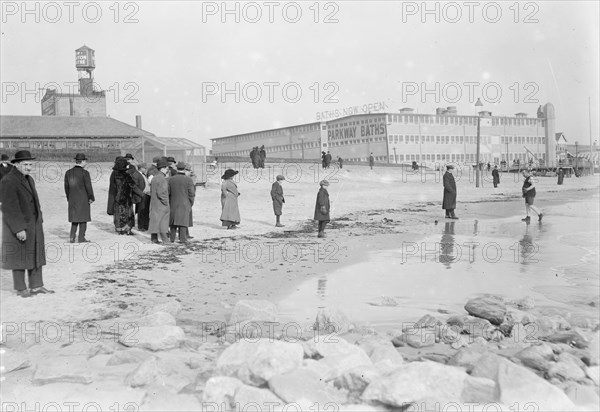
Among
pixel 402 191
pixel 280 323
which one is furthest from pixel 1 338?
pixel 402 191

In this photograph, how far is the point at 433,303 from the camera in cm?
724

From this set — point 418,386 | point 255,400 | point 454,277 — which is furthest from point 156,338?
point 454,277

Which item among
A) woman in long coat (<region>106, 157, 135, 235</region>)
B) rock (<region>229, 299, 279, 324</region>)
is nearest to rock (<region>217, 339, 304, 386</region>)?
rock (<region>229, 299, 279, 324</region>)

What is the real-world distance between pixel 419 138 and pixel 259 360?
219ft

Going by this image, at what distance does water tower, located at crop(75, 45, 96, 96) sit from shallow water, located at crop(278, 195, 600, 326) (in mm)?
59471

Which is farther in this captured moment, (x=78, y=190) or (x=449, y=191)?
(x=449, y=191)

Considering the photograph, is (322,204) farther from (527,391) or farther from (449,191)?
(527,391)

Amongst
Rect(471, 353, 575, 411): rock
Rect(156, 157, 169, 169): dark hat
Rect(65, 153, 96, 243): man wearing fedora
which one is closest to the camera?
Rect(471, 353, 575, 411): rock

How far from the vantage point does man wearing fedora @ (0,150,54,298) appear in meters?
6.51

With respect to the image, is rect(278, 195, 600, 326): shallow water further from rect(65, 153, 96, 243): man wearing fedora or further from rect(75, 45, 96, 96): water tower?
rect(75, 45, 96, 96): water tower

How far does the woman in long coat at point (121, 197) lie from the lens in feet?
38.2

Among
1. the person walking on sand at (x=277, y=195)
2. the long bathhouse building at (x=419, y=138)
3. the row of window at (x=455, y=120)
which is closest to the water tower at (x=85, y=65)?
the long bathhouse building at (x=419, y=138)

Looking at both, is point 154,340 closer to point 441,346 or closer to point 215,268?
point 441,346

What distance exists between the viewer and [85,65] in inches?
2623
